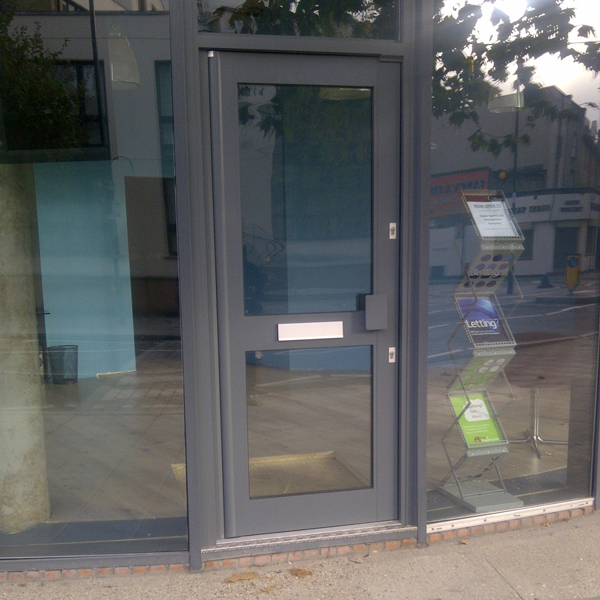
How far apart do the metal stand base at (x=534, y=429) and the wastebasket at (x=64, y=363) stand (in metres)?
4.02

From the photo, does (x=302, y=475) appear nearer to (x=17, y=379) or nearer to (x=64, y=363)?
(x=17, y=379)

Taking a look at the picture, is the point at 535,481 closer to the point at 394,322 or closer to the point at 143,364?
the point at 394,322

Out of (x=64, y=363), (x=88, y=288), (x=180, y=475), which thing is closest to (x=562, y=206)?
(x=180, y=475)

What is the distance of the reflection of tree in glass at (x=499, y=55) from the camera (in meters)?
3.15

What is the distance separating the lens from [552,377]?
162 inches

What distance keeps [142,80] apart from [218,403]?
8.40ft

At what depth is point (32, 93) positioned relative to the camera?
4.05m

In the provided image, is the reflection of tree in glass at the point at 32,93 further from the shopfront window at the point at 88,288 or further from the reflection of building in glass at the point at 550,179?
the reflection of building in glass at the point at 550,179

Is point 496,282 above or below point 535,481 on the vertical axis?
above

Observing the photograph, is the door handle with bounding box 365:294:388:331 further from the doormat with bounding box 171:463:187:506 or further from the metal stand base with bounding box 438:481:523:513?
the doormat with bounding box 171:463:187:506

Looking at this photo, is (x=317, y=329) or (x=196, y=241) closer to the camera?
(x=196, y=241)

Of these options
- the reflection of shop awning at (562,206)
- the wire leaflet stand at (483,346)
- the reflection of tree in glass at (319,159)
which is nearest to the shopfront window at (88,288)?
the reflection of tree in glass at (319,159)

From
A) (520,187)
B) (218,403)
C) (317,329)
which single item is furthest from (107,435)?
(520,187)

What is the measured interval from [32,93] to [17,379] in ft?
7.04
